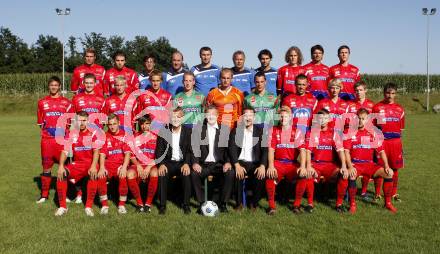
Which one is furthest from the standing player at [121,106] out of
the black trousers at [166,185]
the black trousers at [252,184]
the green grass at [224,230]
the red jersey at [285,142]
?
the red jersey at [285,142]

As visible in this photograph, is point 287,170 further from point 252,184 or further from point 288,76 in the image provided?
point 288,76

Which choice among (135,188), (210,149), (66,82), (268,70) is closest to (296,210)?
(210,149)

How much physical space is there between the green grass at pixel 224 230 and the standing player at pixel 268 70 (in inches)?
83.9

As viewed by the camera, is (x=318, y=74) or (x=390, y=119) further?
(x=318, y=74)

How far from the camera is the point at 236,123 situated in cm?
645

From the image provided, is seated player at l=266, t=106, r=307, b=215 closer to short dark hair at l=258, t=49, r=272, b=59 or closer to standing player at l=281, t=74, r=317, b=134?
standing player at l=281, t=74, r=317, b=134

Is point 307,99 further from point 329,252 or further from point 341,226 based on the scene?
point 329,252

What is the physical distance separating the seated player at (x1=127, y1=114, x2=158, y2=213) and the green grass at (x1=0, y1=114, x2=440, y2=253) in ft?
0.87

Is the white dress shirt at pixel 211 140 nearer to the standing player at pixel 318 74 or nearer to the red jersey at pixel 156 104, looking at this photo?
the red jersey at pixel 156 104

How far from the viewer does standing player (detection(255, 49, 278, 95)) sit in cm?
708

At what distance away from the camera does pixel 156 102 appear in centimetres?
678

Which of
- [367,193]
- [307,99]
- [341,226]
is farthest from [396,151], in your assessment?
[341,226]

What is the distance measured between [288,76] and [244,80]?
0.78m

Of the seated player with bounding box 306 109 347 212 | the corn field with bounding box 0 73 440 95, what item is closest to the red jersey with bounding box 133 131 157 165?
the seated player with bounding box 306 109 347 212
